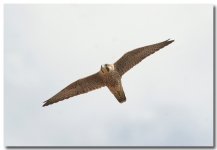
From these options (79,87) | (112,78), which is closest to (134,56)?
(112,78)

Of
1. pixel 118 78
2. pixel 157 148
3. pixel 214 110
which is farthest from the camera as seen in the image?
pixel 118 78

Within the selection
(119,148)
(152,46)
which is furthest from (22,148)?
(152,46)

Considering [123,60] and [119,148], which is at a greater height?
→ [123,60]

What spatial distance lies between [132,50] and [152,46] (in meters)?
0.50

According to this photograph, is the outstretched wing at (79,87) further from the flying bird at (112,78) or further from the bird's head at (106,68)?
the bird's head at (106,68)

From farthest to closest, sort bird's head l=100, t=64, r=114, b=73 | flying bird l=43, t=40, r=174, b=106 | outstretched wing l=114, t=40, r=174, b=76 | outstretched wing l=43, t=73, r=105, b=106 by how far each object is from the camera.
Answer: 1. outstretched wing l=43, t=73, r=105, b=106
2. outstretched wing l=114, t=40, r=174, b=76
3. flying bird l=43, t=40, r=174, b=106
4. bird's head l=100, t=64, r=114, b=73

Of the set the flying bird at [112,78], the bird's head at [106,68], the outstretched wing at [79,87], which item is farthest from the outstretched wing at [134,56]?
the outstretched wing at [79,87]

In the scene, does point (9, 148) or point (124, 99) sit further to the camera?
point (124, 99)

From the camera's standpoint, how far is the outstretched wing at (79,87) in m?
13.6

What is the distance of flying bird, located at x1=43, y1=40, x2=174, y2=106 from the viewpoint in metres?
13.2

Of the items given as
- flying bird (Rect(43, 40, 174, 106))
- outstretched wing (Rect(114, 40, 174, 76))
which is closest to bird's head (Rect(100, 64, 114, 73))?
flying bird (Rect(43, 40, 174, 106))

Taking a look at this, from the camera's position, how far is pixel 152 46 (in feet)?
44.2

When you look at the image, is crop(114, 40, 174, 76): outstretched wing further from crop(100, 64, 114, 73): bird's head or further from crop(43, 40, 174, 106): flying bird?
crop(100, 64, 114, 73): bird's head

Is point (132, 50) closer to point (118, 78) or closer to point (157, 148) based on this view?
point (118, 78)
